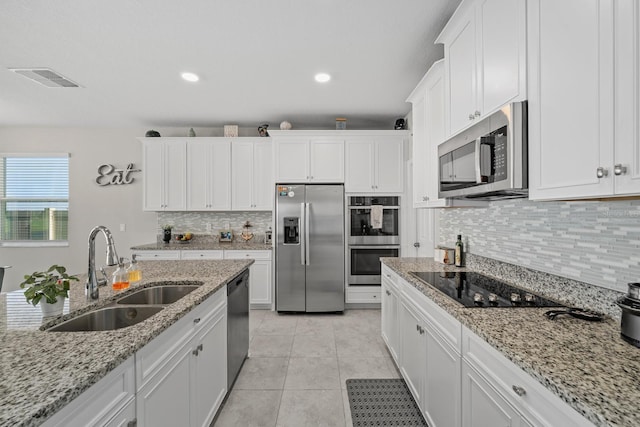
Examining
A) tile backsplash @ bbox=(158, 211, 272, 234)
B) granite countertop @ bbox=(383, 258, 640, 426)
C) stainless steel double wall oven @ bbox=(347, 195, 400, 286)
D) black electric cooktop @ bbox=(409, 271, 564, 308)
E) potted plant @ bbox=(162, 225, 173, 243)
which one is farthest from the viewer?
tile backsplash @ bbox=(158, 211, 272, 234)

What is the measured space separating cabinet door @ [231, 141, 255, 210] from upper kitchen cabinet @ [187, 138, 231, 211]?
0.24ft

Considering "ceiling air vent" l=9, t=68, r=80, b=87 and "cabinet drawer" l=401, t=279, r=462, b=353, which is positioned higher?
"ceiling air vent" l=9, t=68, r=80, b=87

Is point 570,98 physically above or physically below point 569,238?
above

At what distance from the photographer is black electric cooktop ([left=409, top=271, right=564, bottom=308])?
1392mm

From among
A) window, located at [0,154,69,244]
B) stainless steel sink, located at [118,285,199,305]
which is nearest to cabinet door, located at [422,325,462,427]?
stainless steel sink, located at [118,285,199,305]

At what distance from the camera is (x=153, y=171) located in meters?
4.30

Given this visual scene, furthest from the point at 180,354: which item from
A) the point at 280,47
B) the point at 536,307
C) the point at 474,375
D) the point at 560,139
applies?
the point at 280,47

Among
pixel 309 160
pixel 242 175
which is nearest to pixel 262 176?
pixel 242 175

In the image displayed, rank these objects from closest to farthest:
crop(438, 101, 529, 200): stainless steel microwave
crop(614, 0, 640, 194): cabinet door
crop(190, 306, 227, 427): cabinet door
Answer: crop(614, 0, 640, 194): cabinet door, crop(438, 101, 529, 200): stainless steel microwave, crop(190, 306, 227, 427): cabinet door

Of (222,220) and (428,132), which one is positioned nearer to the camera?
(428,132)

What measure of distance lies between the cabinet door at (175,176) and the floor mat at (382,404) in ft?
11.2

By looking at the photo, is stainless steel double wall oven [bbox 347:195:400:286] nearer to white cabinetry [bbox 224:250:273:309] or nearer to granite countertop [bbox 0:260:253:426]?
white cabinetry [bbox 224:250:273:309]

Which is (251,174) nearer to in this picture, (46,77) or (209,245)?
(209,245)

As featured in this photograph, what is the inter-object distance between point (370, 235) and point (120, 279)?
9.71ft
